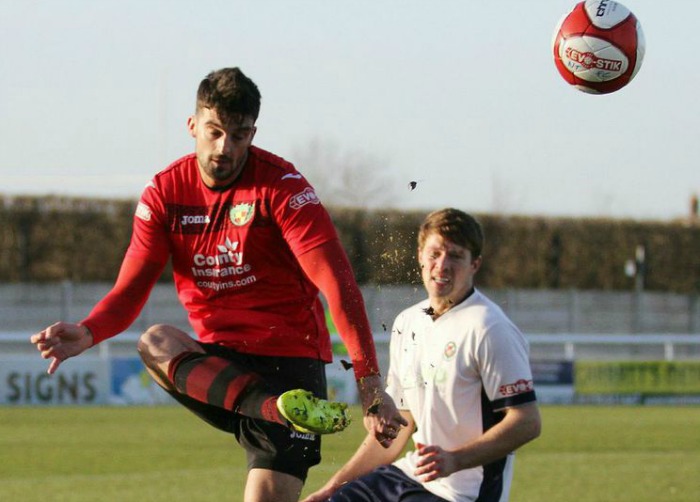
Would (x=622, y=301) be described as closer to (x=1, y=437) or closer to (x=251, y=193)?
(x=1, y=437)

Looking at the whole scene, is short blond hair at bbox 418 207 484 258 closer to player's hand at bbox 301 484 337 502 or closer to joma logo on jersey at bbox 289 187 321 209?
joma logo on jersey at bbox 289 187 321 209

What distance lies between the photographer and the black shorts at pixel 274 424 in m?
6.12

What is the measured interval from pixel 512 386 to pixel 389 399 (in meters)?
0.67

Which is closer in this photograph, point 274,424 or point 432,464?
point 432,464

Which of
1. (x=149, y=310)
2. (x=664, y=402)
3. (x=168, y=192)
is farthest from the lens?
(x=149, y=310)

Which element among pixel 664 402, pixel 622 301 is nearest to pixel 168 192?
pixel 664 402

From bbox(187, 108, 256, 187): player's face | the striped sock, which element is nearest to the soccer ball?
bbox(187, 108, 256, 187): player's face

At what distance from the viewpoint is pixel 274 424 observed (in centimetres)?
614

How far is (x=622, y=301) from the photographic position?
38938mm

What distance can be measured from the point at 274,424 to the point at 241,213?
958 mm

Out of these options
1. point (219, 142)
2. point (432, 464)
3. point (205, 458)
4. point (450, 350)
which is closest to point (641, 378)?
point (205, 458)

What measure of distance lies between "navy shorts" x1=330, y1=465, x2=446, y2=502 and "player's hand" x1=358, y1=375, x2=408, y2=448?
689 millimetres

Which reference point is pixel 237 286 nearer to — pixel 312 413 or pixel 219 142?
pixel 219 142

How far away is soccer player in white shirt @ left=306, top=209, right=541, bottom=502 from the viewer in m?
5.81
